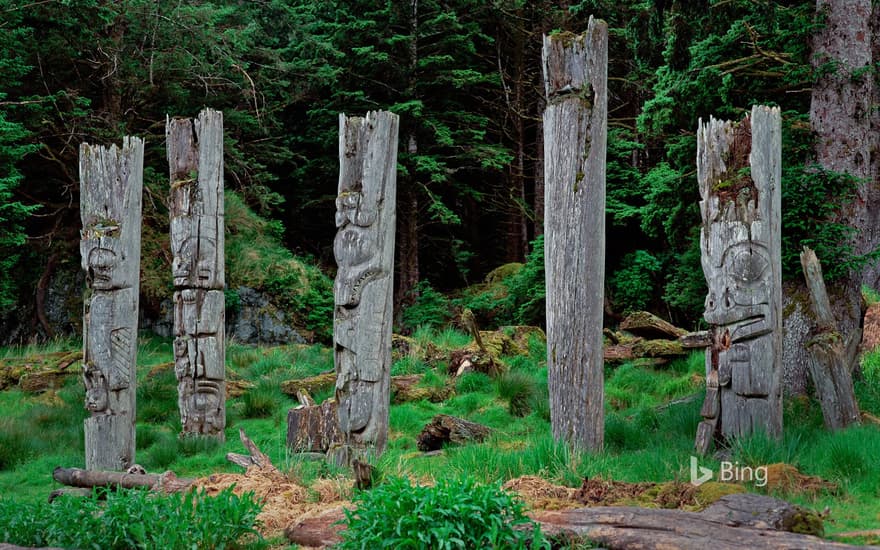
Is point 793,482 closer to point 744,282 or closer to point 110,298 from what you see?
point 744,282

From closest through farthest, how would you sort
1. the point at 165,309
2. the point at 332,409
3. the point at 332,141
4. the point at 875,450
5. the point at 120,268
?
the point at 875,450 < the point at 332,409 < the point at 120,268 < the point at 165,309 < the point at 332,141

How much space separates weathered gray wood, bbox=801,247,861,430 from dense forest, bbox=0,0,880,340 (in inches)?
47.4

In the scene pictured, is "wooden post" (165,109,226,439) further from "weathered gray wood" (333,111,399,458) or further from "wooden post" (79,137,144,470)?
"weathered gray wood" (333,111,399,458)

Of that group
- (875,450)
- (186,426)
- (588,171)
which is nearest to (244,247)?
(186,426)

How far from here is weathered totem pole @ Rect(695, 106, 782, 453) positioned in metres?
6.93

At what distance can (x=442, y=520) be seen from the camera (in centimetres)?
444

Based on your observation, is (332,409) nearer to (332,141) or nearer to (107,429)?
(107,429)

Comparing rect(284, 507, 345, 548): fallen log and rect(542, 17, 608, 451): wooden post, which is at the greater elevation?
rect(542, 17, 608, 451): wooden post

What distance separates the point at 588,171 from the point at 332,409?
3.45m

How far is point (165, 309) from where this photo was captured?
1587cm

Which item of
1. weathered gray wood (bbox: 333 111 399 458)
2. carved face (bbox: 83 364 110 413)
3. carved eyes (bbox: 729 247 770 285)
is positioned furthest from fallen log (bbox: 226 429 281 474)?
carved eyes (bbox: 729 247 770 285)

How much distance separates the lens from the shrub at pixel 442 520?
436 centimetres

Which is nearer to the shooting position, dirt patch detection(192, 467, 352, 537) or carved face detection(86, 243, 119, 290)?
dirt patch detection(192, 467, 352, 537)

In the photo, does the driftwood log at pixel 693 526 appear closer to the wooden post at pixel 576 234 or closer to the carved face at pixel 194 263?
the wooden post at pixel 576 234
